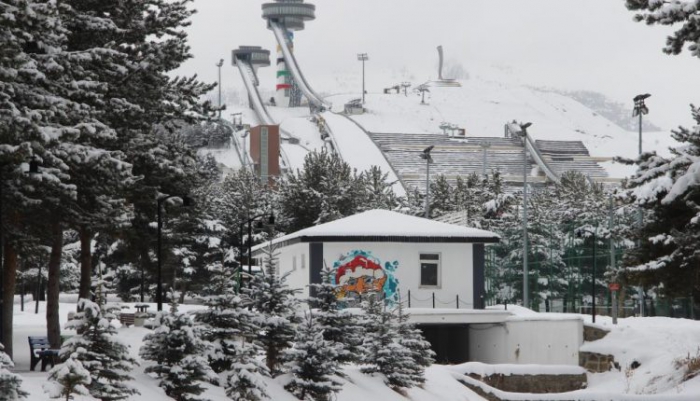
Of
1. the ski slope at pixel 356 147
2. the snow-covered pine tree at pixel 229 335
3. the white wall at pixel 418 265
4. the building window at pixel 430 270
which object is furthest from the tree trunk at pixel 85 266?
the ski slope at pixel 356 147

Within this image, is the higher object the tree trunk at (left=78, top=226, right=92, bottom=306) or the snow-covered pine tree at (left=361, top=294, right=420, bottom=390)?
the tree trunk at (left=78, top=226, right=92, bottom=306)

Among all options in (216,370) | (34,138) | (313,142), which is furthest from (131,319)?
(313,142)

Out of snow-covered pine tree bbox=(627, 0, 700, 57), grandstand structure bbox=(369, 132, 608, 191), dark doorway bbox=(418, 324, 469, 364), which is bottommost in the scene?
dark doorway bbox=(418, 324, 469, 364)

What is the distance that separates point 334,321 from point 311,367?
2.97 metres

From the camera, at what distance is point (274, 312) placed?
3141cm

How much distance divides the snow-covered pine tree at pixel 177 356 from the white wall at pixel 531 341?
22.2 metres

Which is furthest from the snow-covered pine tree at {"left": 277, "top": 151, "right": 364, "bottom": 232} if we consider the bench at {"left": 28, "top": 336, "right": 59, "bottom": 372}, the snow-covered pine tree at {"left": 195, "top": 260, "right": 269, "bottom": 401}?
the snow-covered pine tree at {"left": 195, "top": 260, "right": 269, "bottom": 401}

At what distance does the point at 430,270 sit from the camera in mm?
51312

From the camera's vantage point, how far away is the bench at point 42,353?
29.0m

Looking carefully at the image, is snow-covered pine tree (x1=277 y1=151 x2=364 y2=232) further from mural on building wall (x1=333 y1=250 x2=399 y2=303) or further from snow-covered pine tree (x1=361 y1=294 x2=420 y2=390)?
snow-covered pine tree (x1=361 y1=294 x2=420 y2=390)

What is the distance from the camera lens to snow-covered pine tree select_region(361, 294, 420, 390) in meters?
34.5

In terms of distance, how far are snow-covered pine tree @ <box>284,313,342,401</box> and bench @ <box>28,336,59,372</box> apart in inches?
218

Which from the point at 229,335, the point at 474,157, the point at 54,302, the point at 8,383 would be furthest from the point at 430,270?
the point at 474,157

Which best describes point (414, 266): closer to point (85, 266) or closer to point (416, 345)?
point (416, 345)
